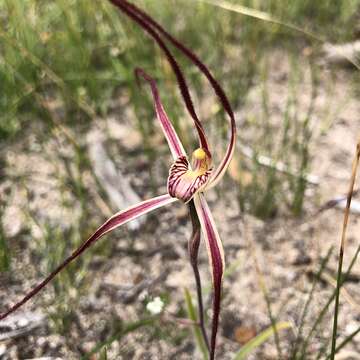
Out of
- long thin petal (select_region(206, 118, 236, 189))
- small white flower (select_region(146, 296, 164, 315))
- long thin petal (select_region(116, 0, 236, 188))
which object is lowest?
small white flower (select_region(146, 296, 164, 315))

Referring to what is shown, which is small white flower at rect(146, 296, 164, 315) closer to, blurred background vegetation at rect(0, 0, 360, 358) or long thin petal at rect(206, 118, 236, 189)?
blurred background vegetation at rect(0, 0, 360, 358)

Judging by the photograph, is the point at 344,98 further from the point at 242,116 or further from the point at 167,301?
the point at 167,301

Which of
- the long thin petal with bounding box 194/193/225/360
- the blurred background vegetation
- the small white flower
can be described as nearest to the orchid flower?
the long thin petal with bounding box 194/193/225/360

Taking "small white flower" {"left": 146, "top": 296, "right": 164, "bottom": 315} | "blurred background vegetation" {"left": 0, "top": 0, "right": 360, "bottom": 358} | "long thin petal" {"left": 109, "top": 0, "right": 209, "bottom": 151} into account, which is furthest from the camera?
"blurred background vegetation" {"left": 0, "top": 0, "right": 360, "bottom": 358}

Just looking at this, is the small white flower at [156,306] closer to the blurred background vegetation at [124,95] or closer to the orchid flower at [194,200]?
the blurred background vegetation at [124,95]

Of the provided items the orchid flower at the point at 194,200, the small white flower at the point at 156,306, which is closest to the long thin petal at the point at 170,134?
the orchid flower at the point at 194,200

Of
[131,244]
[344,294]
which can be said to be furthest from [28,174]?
[344,294]
